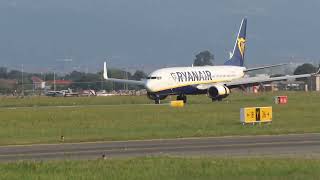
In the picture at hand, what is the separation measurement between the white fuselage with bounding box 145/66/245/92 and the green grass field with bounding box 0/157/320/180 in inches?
2269

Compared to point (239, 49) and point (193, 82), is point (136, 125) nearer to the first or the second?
point (193, 82)

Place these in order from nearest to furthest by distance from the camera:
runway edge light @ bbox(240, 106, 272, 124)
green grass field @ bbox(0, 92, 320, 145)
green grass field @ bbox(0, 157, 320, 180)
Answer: green grass field @ bbox(0, 157, 320, 180), green grass field @ bbox(0, 92, 320, 145), runway edge light @ bbox(240, 106, 272, 124)

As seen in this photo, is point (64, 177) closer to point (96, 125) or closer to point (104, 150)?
point (104, 150)

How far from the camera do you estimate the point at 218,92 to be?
8412 cm

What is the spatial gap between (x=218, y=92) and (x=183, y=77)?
4155 mm

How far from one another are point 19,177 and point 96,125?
28.4 m

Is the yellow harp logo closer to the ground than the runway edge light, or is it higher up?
higher up

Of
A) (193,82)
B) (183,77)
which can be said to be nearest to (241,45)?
(193,82)

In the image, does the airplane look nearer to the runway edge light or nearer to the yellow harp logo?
the yellow harp logo

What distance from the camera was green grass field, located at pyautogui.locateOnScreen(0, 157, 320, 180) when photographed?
21.5 m

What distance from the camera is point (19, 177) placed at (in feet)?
70.7

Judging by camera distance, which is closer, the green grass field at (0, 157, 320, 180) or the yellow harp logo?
the green grass field at (0, 157, 320, 180)

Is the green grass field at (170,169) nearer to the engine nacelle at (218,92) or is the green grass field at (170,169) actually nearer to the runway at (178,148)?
the runway at (178,148)

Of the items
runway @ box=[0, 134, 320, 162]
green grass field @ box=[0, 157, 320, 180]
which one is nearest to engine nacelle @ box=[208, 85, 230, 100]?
runway @ box=[0, 134, 320, 162]
